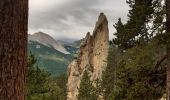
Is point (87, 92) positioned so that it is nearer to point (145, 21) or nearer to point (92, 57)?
point (92, 57)

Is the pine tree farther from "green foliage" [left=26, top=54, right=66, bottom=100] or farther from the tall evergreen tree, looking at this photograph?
the tall evergreen tree

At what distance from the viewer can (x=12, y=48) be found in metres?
5.08

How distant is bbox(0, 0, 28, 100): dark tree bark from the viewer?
501 centimetres

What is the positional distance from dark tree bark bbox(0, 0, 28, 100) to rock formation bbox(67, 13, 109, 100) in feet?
279

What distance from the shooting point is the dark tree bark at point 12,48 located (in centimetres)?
501

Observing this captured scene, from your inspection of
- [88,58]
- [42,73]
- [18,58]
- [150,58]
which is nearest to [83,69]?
[88,58]

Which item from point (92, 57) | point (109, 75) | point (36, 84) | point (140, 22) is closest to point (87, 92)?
point (109, 75)

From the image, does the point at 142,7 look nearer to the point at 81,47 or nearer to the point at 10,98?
the point at 10,98

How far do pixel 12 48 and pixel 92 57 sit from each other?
90671 mm

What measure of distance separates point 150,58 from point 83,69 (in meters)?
79.9

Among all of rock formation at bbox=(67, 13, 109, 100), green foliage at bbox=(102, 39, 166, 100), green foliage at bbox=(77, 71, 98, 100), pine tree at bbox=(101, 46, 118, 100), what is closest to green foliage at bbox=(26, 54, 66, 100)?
green foliage at bbox=(102, 39, 166, 100)

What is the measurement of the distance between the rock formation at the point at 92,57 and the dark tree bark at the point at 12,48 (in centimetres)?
8503

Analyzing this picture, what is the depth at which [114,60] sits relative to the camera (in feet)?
293

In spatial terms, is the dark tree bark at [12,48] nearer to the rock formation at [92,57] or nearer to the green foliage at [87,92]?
the green foliage at [87,92]
